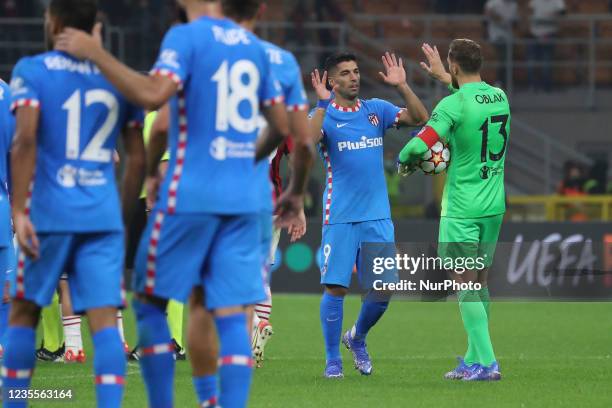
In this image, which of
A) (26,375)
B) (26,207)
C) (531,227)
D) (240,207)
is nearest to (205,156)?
(240,207)

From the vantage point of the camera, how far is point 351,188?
30.2 feet

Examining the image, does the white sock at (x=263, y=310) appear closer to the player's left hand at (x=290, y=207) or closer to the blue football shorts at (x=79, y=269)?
the player's left hand at (x=290, y=207)

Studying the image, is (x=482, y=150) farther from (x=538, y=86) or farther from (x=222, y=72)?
(x=538, y=86)

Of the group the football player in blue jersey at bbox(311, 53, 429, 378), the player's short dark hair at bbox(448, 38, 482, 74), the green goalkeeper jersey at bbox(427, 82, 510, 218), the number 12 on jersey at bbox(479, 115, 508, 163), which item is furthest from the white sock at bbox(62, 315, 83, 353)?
the player's short dark hair at bbox(448, 38, 482, 74)

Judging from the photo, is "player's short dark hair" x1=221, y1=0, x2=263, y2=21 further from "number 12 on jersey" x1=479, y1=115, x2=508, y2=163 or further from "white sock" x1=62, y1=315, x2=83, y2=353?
"white sock" x1=62, y1=315, x2=83, y2=353

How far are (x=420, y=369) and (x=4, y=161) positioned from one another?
10.9 ft

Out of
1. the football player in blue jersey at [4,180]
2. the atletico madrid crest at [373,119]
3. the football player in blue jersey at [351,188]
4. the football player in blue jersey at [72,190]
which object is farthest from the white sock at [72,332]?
the football player in blue jersey at [72,190]

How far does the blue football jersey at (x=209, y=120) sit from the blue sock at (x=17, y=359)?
0.92 metres

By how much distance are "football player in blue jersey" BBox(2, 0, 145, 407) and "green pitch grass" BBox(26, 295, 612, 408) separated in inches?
72.5

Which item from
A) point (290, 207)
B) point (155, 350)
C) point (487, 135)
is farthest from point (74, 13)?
point (487, 135)

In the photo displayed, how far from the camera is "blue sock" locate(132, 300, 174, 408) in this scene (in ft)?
18.3

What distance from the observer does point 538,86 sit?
74.5 ft
